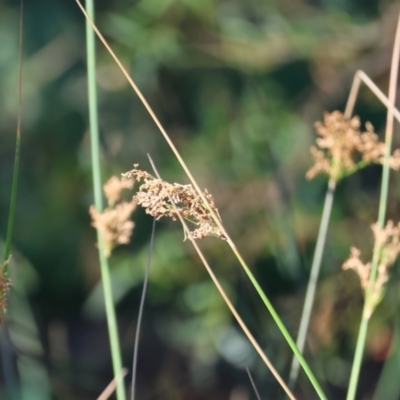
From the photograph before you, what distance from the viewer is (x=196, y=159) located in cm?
112

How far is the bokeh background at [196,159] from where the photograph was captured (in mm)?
1073

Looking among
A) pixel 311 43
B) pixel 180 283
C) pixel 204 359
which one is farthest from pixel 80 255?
pixel 311 43

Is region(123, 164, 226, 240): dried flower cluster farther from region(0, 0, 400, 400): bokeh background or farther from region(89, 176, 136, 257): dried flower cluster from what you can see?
region(0, 0, 400, 400): bokeh background

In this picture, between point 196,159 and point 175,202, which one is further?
point 196,159

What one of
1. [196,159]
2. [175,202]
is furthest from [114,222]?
[196,159]

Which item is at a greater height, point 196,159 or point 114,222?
point 196,159

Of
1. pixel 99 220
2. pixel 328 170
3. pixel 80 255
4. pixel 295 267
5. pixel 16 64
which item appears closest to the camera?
pixel 99 220

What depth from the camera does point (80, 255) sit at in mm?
1174

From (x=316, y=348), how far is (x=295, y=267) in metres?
0.17

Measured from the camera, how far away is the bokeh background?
1.07m

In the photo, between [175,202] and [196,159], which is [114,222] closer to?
[175,202]

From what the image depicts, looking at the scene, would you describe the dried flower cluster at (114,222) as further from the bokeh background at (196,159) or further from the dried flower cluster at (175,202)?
the bokeh background at (196,159)

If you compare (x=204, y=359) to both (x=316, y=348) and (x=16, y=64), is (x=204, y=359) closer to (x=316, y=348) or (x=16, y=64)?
(x=316, y=348)

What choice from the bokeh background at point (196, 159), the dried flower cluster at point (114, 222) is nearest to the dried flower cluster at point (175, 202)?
the dried flower cluster at point (114, 222)
